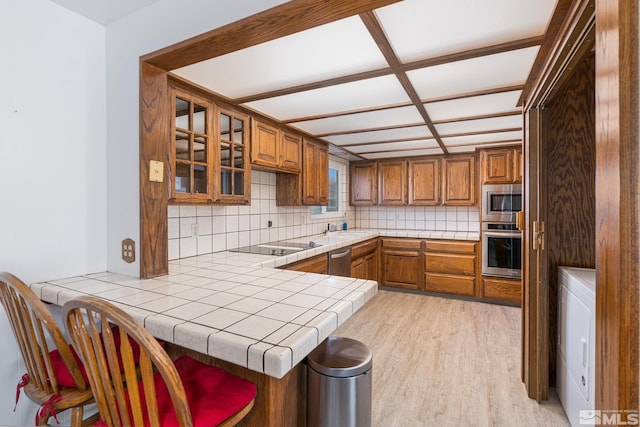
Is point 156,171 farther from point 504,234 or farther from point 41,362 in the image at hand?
point 504,234

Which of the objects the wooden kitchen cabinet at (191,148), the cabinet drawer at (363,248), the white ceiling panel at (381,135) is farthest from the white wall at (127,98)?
the cabinet drawer at (363,248)

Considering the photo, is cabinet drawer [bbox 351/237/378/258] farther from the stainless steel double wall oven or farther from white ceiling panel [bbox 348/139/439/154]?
the stainless steel double wall oven

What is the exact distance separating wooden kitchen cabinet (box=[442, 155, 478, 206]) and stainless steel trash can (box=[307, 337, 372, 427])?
133 inches

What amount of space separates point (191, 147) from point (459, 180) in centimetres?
351

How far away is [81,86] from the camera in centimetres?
155

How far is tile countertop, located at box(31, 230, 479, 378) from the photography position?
0.86m

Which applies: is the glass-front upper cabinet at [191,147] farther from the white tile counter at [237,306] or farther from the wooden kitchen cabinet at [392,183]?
the wooden kitchen cabinet at [392,183]

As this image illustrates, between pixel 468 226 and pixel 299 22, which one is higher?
pixel 299 22

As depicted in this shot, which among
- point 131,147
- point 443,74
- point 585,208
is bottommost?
point 585,208

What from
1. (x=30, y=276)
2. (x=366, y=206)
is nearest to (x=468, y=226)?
(x=366, y=206)

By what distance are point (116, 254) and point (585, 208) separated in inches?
110

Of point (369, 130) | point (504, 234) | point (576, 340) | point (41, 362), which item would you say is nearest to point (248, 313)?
point (41, 362)

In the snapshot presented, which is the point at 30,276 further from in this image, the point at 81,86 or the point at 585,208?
the point at 585,208

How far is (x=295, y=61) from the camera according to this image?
160cm
